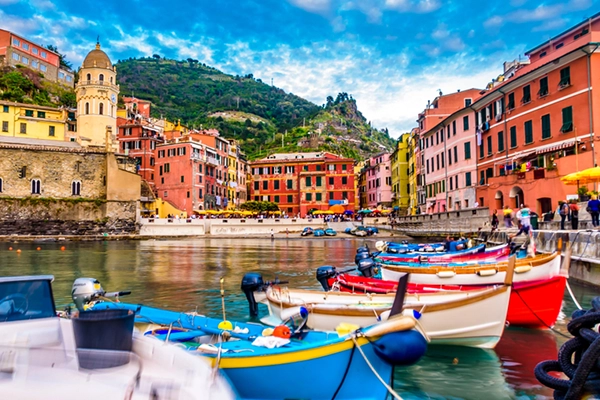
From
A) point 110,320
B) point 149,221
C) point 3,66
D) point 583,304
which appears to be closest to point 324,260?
point 583,304

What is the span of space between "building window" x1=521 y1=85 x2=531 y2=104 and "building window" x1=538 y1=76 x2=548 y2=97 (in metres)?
1.34

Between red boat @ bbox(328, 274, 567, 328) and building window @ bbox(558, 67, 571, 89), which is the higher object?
building window @ bbox(558, 67, 571, 89)

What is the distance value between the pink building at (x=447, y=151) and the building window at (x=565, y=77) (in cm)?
1293

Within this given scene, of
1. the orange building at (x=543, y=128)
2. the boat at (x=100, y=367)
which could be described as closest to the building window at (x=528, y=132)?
the orange building at (x=543, y=128)

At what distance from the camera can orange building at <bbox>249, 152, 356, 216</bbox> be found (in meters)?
74.8

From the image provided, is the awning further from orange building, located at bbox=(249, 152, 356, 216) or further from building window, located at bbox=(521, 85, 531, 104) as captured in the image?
orange building, located at bbox=(249, 152, 356, 216)

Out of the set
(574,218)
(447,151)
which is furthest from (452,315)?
(447,151)

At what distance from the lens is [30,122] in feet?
218

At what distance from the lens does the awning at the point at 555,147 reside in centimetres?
2848

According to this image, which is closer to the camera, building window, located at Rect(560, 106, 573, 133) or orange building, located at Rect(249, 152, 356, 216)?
building window, located at Rect(560, 106, 573, 133)

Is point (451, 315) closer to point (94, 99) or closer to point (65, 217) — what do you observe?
point (65, 217)

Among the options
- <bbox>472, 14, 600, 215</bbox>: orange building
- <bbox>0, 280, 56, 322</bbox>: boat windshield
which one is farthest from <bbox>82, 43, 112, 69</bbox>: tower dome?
<bbox>0, 280, 56, 322</bbox>: boat windshield

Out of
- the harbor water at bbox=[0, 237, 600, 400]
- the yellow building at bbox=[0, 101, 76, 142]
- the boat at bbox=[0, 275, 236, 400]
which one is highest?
the yellow building at bbox=[0, 101, 76, 142]

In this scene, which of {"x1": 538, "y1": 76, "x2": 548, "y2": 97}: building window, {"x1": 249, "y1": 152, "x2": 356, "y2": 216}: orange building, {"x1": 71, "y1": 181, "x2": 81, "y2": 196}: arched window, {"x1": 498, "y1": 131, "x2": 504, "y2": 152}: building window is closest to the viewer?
{"x1": 538, "y1": 76, "x2": 548, "y2": 97}: building window
